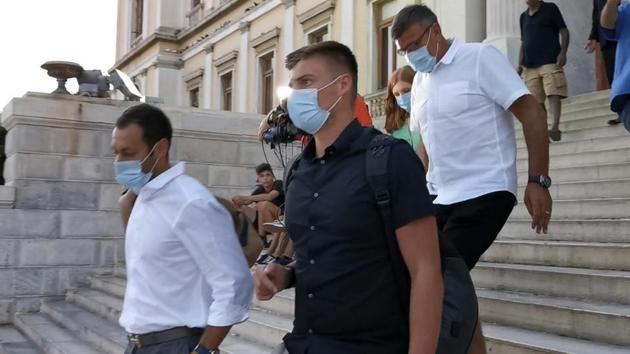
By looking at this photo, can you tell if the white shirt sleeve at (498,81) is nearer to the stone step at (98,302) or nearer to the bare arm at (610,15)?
the bare arm at (610,15)

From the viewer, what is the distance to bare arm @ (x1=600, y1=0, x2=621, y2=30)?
4.22 metres

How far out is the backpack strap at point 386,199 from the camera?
184cm

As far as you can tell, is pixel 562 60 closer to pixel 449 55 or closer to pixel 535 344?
pixel 535 344

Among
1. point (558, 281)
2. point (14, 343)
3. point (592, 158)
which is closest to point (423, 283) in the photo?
point (558, 281)

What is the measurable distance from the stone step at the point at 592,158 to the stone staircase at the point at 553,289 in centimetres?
1

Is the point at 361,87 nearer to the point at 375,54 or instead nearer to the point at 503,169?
the point at 375,54

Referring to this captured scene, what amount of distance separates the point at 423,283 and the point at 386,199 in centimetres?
24

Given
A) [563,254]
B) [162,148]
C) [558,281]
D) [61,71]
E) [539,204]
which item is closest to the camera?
[162,148]

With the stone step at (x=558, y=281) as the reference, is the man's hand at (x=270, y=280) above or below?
above

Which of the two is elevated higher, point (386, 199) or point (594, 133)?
point (594, 133)

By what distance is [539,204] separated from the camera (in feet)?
9.95

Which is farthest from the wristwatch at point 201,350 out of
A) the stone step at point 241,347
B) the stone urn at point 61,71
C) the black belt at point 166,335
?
the stone urn at point 61,71

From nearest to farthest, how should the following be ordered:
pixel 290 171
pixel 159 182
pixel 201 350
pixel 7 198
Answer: pixel 290 171 < pixel 201 350 < pixel 159 182 < pixel 7 198

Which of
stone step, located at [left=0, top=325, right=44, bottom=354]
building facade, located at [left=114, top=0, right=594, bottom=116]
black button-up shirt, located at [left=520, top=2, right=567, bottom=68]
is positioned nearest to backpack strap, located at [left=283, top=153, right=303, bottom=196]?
stone step, located at [left=0, top=325, right=44, bottom=354]
